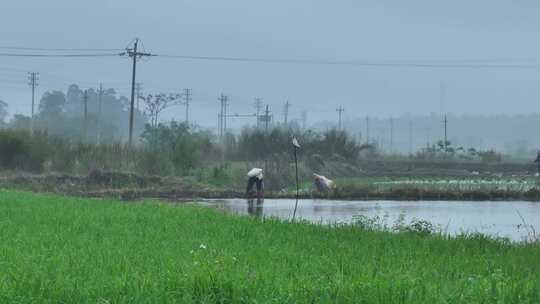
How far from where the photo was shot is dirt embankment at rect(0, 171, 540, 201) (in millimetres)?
27484

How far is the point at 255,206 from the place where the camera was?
22.6 metres

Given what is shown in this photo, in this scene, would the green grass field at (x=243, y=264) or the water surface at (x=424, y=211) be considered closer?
Answer: the green grass field at (x=243, y=264)

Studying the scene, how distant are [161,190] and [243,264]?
21.7 metres

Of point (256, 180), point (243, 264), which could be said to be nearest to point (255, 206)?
point (256, 180)

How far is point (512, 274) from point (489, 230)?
8.92 m

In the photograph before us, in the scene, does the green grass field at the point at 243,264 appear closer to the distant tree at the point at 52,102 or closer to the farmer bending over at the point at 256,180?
the farmer bending over at the point at 256,180

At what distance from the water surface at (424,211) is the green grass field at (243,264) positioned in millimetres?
4418

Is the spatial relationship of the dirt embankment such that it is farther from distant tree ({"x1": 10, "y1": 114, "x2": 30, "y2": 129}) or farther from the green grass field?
the green grass field

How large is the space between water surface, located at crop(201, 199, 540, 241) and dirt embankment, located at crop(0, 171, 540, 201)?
161 cm

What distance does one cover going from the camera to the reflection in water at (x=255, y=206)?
19.9 metres

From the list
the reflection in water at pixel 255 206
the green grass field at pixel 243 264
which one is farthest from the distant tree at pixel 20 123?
the green grass field at pixel 243 264

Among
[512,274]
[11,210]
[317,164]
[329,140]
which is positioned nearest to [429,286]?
[512,274]

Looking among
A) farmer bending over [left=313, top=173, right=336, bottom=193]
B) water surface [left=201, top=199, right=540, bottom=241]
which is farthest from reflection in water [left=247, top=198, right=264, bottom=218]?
farmer bending over [left=313, top=173, right=336, bottom=193]

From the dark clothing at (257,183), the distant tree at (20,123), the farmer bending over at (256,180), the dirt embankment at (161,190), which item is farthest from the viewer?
the distant tree at (20,123)
